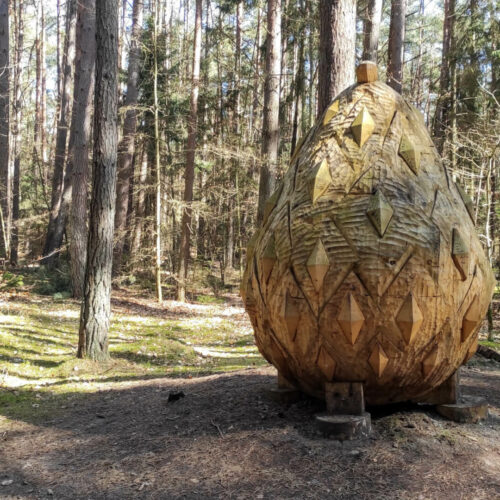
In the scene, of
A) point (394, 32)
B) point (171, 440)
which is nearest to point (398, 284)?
point (171, 440)

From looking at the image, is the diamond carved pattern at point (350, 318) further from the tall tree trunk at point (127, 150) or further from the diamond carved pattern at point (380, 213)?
the tall tree trunk at point (127, 150)

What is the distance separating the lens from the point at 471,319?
322cm

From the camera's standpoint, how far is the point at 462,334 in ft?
10.7

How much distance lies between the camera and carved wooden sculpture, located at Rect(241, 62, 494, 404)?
9.80 ft

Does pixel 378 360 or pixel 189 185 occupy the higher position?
pixel 189 185

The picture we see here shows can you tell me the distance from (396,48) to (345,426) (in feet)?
34.0

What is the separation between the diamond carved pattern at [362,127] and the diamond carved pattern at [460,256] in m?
0.92

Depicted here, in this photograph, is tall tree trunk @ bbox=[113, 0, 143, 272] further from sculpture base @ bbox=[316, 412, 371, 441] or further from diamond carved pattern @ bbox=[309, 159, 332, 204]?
sculpture base @ bbox=[316, 412, 371, 441]

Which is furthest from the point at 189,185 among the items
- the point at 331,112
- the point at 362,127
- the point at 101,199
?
the point at 362,127

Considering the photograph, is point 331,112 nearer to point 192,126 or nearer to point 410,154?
point 410,154

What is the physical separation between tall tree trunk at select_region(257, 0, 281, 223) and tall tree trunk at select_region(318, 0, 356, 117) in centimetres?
513

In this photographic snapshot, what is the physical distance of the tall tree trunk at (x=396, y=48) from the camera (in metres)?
10.8

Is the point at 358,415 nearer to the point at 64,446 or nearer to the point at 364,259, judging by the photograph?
the point at 364,259

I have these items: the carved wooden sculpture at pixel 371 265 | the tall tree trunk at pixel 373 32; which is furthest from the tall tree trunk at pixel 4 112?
the carved wooden sculpture at pixel 371 265
